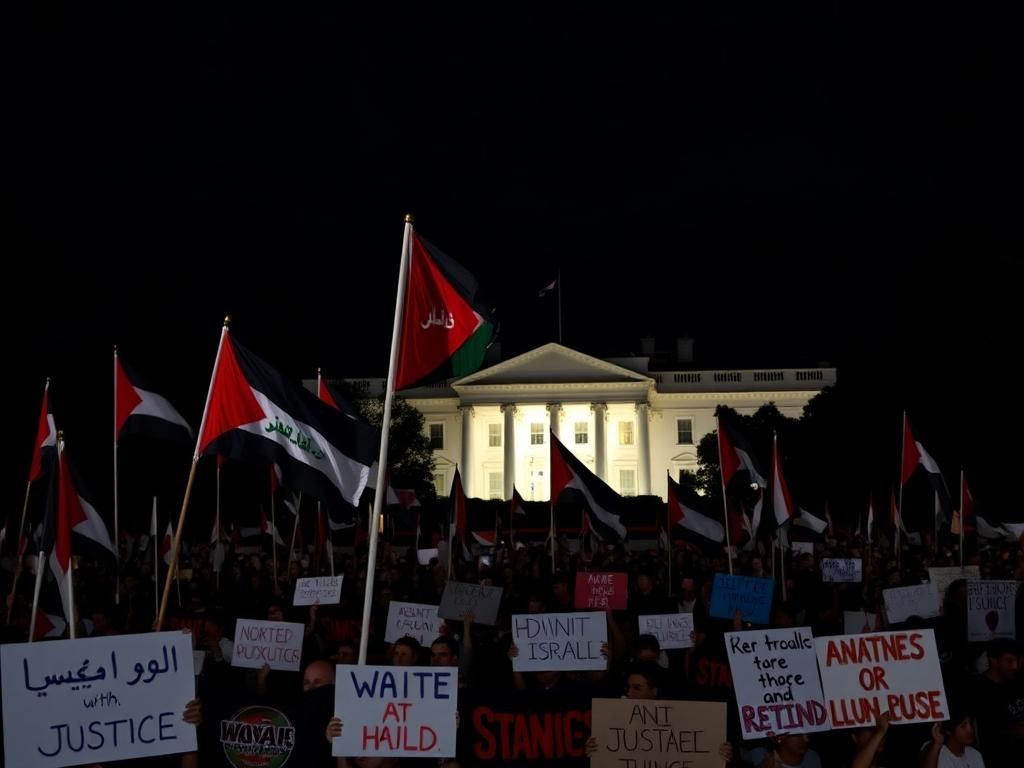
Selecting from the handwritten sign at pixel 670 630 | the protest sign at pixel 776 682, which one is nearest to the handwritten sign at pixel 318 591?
the handwritten sign at pixel 670 630

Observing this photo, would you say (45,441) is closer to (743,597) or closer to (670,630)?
(670,630)

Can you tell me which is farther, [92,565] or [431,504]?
[431,504]

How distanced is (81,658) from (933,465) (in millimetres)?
14906

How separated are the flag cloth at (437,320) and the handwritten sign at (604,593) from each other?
4534 mm

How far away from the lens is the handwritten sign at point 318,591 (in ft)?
37.6

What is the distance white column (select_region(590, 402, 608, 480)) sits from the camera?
254 feet

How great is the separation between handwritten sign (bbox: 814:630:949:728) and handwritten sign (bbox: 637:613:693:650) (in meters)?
3.40

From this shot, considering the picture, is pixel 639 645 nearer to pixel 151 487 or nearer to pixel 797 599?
pixel 797 599

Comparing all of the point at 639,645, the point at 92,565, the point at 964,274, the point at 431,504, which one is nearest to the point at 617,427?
the point at 431,504

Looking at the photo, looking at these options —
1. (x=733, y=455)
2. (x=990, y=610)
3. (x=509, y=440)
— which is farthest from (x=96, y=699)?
(x=509, y=440)

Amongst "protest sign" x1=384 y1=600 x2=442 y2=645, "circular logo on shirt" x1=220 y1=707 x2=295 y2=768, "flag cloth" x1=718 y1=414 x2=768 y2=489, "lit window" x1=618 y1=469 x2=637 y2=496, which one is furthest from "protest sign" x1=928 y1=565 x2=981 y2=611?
"lit window" x1=618 y1=469 x2=637 y2=496

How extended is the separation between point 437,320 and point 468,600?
3.20m

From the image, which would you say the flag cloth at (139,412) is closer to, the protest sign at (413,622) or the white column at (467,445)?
the protest sign at (413,622)

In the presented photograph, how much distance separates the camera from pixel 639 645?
7.54m
